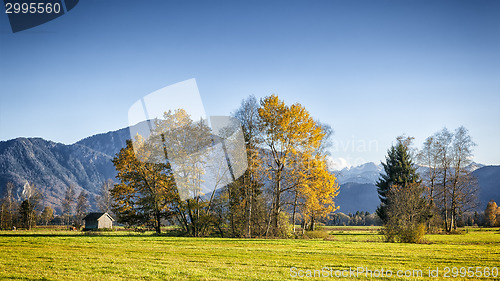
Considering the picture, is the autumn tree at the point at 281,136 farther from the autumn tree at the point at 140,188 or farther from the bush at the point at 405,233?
the autumn tree at the point at 140,188

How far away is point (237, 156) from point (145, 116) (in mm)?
9224

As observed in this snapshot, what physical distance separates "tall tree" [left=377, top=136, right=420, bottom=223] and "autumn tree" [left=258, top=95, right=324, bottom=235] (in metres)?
20.3

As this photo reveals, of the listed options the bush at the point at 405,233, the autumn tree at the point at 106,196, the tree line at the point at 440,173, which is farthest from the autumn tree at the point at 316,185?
the autumn tree at the point at 106,196

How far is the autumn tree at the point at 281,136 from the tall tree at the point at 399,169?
801 inches

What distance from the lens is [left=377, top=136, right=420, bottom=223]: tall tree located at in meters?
42.7

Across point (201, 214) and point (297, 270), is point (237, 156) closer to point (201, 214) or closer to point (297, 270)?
point (201, 214)

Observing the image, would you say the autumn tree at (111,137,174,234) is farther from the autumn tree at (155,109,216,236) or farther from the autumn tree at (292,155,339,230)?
the autumn tree at (292,155,339,230)

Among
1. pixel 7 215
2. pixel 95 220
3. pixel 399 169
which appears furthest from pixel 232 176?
pixel 7 215

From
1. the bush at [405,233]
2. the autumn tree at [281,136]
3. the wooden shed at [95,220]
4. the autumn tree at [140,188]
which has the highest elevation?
the autumn tree at [281,136]

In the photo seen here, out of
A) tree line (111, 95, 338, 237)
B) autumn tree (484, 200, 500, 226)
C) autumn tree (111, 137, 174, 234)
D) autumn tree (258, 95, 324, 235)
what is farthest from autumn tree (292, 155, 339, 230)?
autumn tree (484, 200, 500, 226)

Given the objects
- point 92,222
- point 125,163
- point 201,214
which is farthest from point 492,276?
point 92,222

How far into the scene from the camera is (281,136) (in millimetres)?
26672

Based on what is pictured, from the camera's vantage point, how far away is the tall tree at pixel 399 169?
42.7m

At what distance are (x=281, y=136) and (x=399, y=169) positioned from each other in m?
23.7
